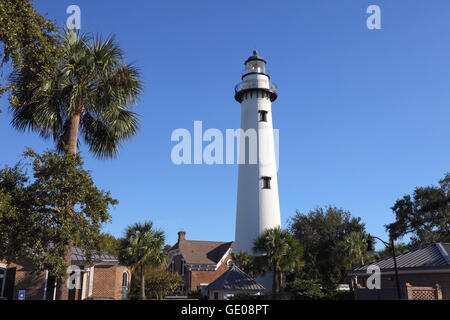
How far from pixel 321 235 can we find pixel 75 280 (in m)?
36.6

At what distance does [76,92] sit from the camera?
1481 centimetres

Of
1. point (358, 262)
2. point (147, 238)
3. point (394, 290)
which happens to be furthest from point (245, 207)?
point (394, 290)

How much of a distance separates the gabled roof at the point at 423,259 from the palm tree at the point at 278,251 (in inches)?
216

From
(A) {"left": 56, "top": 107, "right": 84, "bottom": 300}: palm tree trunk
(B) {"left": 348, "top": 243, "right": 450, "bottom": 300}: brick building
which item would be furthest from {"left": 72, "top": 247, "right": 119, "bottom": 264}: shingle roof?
(B) {"left": 348, "top": 243, "right": 450, "bottom": 300}: brick building

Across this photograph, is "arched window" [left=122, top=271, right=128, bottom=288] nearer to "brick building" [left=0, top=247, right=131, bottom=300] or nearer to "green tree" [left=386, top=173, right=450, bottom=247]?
"brick building" [left=0, top=247, right=131, bottom=300]

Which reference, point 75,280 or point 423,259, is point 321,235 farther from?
point 75,280

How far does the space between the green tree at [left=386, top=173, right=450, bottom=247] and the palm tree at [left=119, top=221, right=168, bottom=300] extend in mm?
29231

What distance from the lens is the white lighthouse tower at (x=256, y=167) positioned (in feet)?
129

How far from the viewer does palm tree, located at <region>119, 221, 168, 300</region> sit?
32.3m

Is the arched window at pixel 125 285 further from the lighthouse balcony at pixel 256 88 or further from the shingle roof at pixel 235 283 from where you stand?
the lighthouse balcony at pixel 256 88

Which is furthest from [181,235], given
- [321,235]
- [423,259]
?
[423,259]

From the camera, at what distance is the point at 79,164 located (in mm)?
13578

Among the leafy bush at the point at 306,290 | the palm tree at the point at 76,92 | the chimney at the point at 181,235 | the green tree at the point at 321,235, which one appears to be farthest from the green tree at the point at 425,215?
the palm tree at the point at 76,92
